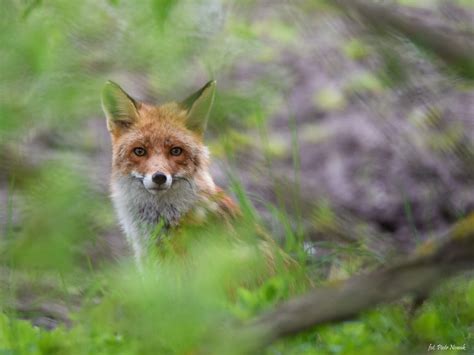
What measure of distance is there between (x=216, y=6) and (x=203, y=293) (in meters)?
2.66

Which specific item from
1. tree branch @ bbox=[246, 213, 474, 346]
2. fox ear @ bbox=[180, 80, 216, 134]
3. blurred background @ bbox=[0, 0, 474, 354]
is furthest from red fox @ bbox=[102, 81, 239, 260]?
tree branch @ bbox=[246, 213, 474, 346]

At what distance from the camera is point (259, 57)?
364 inches

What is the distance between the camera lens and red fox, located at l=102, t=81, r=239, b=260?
528 cm

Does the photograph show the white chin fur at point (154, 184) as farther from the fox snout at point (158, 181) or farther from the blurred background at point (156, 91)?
the blurred background at point (156, 91)

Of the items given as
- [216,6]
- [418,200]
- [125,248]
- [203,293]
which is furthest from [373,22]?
[418,200]

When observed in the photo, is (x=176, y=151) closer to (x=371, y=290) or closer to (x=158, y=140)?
(x=158, y=140)

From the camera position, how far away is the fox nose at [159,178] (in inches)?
206

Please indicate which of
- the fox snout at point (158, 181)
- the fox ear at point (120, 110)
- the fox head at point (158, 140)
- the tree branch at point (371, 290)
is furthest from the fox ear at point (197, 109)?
the tree branch at point (371, 290)

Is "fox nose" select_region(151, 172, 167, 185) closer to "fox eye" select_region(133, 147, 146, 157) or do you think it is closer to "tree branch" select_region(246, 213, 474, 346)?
"fox eye" select_region(133, 147, 146, 157)

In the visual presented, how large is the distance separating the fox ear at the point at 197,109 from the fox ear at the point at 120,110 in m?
0.34

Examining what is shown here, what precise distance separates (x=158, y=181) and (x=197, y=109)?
1.76ft

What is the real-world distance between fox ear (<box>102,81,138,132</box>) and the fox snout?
0.55 meters

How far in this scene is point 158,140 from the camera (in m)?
5.44

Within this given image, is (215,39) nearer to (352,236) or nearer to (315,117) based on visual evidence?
(352,236)
